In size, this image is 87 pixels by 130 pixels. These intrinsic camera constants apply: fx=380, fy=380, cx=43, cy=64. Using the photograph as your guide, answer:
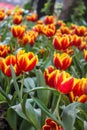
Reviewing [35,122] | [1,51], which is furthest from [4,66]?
[1,51]

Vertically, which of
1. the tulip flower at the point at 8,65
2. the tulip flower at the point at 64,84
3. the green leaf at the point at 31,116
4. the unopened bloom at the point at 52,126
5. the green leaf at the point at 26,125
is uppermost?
the tulip flower at the point at 64,84

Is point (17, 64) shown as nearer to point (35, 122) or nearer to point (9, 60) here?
point (9, 60)

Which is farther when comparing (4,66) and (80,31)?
(80,31)

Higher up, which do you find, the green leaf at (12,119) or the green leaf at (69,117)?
the green leaf at (69,117)

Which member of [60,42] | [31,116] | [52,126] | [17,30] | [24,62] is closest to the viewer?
[52,126]

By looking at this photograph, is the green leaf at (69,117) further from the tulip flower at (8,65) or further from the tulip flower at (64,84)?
the tulip flower at (8,65)

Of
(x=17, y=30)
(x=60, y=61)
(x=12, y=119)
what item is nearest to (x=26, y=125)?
(x=12, y=119)

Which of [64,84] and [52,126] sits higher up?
[64,84]

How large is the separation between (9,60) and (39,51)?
92 cm

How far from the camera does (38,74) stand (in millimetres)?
1439

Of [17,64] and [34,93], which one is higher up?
[17,64]

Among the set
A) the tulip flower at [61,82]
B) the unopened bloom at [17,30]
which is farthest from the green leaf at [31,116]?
the unopened bloom at [17,30]

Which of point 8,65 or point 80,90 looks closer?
point 80,90

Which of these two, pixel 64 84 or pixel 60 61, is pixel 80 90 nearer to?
pixel 64 84
